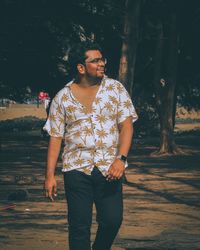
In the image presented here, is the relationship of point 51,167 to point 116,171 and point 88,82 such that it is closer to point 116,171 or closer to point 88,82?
point 116,171

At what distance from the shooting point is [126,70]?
20094mm

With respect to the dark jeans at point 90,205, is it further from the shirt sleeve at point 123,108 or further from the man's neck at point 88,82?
the man's neck at point 88,82

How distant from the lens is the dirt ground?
10016mm

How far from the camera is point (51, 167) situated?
22.9 feet

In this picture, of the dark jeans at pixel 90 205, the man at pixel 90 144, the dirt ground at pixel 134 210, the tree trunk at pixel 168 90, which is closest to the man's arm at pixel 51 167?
the man at pixel 90 144

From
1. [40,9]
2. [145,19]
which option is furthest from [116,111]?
[145,19]

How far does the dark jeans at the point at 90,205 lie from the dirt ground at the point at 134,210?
90.4 inches

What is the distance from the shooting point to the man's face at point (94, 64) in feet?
23.1

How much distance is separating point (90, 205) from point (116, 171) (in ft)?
1.48

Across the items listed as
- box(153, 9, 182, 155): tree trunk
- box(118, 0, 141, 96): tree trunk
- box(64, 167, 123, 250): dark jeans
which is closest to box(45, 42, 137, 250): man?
box(64, 167, 123, 250): dark jeans

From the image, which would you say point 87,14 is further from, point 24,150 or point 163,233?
point 163,233

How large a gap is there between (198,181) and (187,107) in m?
26.7

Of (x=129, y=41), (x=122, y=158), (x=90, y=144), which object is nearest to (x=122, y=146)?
(x=122, y=158)

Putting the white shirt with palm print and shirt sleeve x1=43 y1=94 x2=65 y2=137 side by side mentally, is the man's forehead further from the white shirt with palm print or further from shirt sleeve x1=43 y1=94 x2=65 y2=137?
shirt sleeve x1=43 y1=94 x2=65 y2=137
